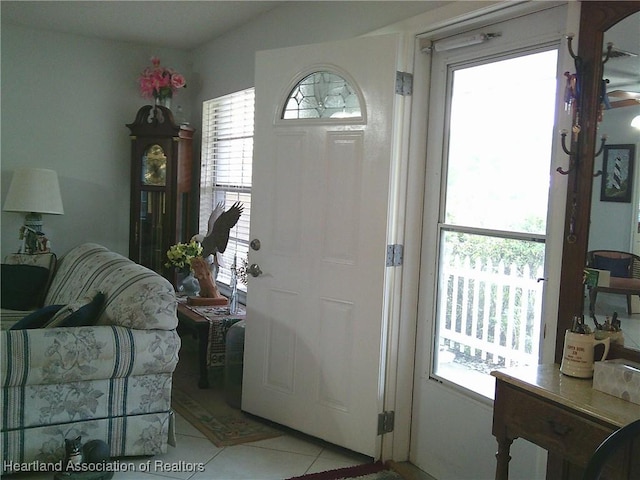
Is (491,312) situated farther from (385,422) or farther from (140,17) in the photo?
(140,17)

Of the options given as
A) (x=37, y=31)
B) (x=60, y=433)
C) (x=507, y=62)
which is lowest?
(x=60, y=433)

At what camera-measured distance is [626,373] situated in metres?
1.59

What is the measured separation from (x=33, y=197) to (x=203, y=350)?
1742 mm

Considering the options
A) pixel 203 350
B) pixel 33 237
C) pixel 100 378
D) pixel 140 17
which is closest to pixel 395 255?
pixel 100 378

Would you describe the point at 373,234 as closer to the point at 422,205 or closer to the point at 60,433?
the point at 422,205

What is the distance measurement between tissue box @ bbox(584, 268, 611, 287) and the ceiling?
8.62ft

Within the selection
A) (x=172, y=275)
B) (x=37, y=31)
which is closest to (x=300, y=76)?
(x=172, y=275)

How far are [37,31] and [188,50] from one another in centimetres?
115

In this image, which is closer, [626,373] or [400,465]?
[626,373]

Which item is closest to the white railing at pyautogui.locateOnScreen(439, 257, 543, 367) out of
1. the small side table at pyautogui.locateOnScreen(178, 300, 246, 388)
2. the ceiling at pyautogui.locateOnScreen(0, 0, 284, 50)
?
the small side table at pyautogui.locateOnScreen(178, 300, 246, 388)

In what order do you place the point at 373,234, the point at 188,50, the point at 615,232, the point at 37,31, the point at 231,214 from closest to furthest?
the point at 615,232
the point at 373,234
the point at 231,214
the point at 37,31
the point at 188,50

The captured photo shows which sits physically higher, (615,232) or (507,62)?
(507,62)

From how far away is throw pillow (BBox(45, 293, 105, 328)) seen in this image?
261cm

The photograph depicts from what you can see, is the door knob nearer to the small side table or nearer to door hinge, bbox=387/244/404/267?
the small side table
